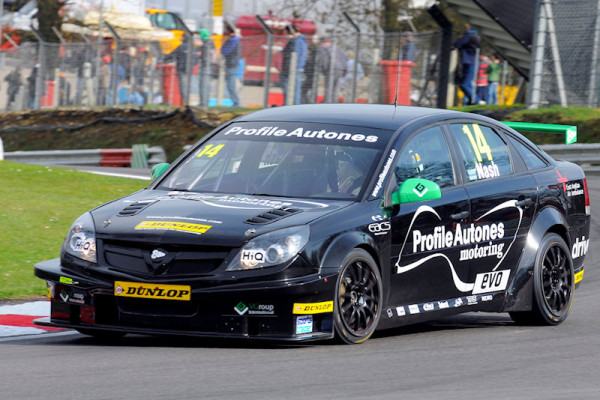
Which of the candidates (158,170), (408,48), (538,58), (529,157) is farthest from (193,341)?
(408,48)


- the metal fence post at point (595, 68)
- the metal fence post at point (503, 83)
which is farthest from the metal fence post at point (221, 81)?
the metal fence post at point (503, 83)

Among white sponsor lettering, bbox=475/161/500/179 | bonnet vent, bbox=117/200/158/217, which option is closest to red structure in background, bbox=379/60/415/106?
white sponsor lettering, bbox=475/161/500/179

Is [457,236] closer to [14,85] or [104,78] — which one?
[104,78]

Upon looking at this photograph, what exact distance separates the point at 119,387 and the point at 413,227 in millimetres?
2467

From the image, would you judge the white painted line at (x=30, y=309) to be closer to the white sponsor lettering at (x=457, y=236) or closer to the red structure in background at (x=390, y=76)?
the white sponsor lettering at (x=457, y=236)

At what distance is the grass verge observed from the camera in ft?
31.6

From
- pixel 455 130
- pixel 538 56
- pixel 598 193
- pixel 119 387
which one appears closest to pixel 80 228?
pixel 119 387

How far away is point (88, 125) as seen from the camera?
2820 cm

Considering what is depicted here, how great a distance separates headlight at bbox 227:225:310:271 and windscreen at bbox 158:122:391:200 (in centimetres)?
77

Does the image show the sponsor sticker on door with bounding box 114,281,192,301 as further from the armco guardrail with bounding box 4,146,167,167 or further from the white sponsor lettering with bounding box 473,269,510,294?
the armco guardrail with bounding box 4,146,167,167

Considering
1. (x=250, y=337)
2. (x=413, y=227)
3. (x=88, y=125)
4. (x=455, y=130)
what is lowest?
(x=88, y=125)

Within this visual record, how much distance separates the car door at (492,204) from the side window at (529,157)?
0.14m

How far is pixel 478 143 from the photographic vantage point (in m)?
8.14

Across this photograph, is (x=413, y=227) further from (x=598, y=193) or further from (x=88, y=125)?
(x=88, y=125)
